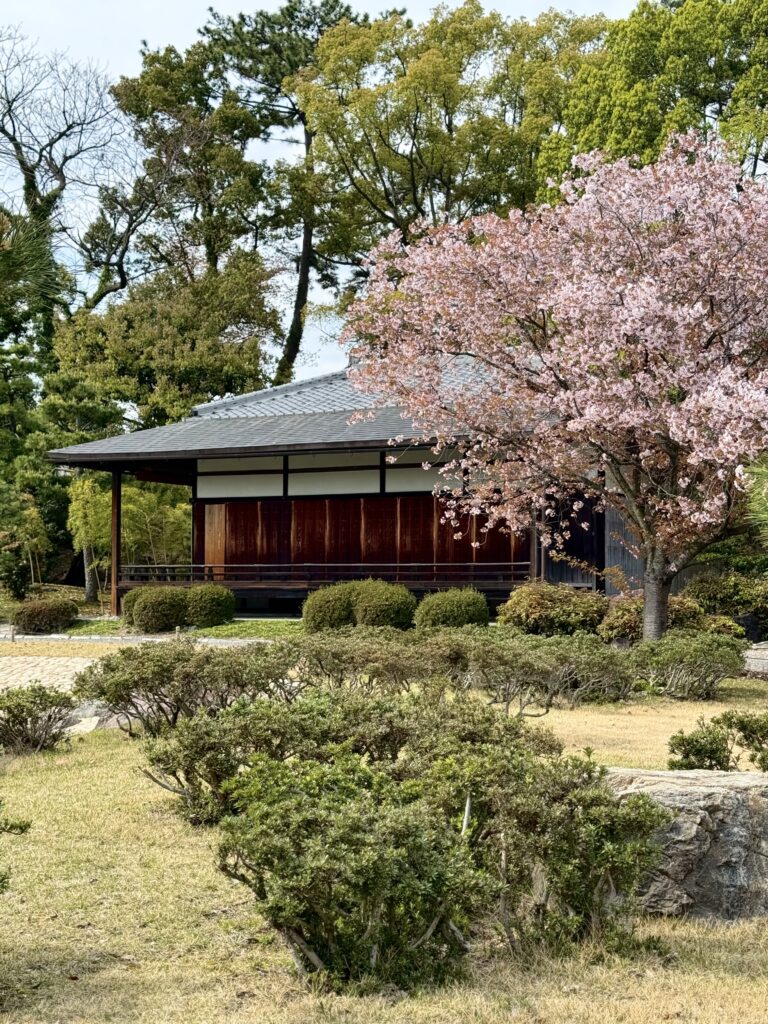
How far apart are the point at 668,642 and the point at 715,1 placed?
22.1 metres

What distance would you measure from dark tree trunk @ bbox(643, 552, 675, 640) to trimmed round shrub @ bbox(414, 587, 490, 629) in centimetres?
351

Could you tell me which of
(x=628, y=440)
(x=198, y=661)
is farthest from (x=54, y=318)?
(x=198, y=661)

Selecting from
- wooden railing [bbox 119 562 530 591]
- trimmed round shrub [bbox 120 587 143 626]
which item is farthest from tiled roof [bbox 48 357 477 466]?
trimmed round shrub [bbox 120 587 143 626]

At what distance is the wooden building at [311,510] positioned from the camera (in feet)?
66.3

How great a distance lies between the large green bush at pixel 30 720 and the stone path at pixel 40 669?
3602 millimetres

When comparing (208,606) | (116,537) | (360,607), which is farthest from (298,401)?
(360,607)

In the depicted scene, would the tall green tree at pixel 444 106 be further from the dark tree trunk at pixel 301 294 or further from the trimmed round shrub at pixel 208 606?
the trimmed round shrub at pixel 208 606

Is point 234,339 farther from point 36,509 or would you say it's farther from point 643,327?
point 643,327

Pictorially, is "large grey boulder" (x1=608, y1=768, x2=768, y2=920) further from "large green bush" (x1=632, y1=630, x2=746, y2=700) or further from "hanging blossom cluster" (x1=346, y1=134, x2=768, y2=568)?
"hanging blossom cluster" (x1=346, y1=134, x2=768, y2=568)

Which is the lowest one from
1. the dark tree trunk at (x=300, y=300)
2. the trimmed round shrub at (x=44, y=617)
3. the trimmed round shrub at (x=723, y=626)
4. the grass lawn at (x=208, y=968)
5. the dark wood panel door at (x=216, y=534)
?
the grass lawn at (x=208, y=968)

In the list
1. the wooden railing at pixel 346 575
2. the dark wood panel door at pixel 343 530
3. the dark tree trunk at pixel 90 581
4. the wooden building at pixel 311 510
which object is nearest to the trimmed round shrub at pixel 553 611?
the wooden building at pixel 311 510

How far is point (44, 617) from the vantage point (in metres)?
21.3

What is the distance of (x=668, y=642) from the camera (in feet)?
39.4

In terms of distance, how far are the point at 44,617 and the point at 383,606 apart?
757 centimetres
